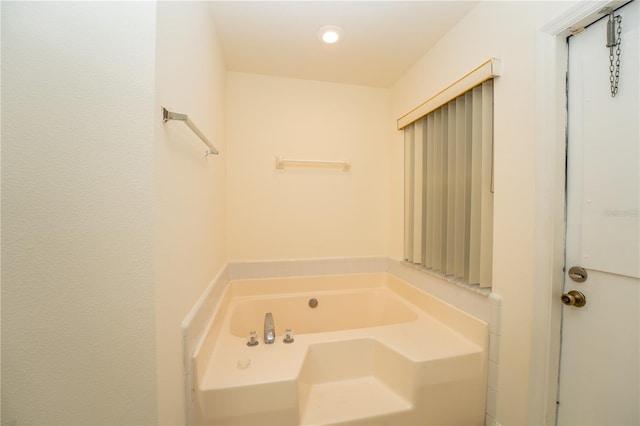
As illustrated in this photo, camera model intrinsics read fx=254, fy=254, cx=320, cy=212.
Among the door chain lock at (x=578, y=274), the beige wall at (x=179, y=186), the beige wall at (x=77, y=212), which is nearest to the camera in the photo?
the beige wall at (x=77, y=212)

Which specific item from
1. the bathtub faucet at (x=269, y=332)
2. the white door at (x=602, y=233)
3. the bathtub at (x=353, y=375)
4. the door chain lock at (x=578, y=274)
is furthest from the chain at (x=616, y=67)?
the bathtub faucet at (x=269, y=332)

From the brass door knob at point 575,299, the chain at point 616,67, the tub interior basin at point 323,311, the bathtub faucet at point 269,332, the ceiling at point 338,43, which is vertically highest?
the ceiling at point 338,43

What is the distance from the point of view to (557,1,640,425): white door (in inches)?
33.9

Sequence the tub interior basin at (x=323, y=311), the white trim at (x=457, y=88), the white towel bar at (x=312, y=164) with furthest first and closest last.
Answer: the white towel bar at (x=312, y=164)
the tub interior basin at (x=323, y=311)
the white trim at (x=457, y=88)

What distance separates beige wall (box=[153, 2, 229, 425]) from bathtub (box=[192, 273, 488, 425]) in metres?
0.22

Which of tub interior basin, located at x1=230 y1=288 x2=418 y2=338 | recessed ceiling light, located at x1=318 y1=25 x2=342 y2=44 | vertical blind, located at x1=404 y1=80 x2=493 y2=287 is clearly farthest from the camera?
tub interior basin, located at x1=230 y1=288 x2=418 y2=338

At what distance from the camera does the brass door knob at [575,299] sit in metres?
0.99

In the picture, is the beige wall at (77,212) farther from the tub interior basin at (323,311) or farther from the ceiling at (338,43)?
the tub interior basin at (323,311)

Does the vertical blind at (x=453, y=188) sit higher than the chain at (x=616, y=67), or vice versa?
the chain at (x=616, y=67)

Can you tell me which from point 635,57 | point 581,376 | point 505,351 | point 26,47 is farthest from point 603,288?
point 26,47

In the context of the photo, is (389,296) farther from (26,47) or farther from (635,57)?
(26,47)

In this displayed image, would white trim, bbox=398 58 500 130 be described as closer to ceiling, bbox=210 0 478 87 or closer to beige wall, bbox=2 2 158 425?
ceiling, bbox=210 0 478 87

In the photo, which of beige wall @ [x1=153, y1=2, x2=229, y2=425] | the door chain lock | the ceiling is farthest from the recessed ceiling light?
the door chain lock

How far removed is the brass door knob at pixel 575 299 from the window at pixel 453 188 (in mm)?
321
